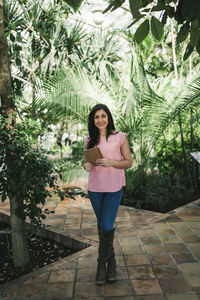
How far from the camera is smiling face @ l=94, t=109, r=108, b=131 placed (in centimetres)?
248

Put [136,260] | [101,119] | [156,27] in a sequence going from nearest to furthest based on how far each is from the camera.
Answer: [156,27]
[101,119]
[136,260]

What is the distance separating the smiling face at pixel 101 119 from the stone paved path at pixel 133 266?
136 centimetres

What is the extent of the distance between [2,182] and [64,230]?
1481 millimetres

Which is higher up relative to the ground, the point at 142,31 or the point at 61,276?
the point at 142,31

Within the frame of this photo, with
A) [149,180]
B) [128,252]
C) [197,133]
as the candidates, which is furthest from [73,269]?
[197,133]

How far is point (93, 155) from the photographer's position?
227 cm

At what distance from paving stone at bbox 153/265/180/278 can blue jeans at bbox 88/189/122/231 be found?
0.66 metres

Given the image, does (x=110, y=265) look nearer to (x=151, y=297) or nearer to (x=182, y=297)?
(x=151, y=297)

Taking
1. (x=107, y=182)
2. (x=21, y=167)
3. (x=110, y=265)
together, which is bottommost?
(x=110, y=265)

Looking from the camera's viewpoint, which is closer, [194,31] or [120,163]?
[194,31]

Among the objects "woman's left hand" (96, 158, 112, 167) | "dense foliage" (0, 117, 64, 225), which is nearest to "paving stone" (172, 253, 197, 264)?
"woman's left hand" (96, 158, 112, 167)

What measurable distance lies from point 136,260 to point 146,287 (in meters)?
0.48

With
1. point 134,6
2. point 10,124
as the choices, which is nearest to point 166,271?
point 10,124

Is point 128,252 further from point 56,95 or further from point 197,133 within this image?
point 197,133
